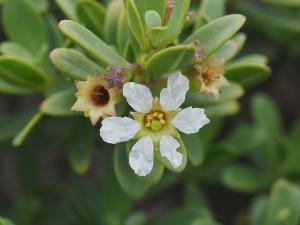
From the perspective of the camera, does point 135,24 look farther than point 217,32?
No

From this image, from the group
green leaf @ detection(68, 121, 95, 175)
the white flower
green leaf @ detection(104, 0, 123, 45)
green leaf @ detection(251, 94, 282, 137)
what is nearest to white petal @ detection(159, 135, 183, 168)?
the white flower

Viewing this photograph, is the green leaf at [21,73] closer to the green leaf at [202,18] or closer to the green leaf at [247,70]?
the green leaf at [202,18]

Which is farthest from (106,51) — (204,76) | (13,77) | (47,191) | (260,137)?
(47,191)

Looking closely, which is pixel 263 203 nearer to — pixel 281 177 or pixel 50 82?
pixel 281 177

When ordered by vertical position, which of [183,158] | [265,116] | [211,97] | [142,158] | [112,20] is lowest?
[265,116]

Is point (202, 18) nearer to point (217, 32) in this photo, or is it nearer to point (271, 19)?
point (217, 32)

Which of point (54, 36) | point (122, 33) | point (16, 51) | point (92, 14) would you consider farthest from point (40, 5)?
point (122, 33)

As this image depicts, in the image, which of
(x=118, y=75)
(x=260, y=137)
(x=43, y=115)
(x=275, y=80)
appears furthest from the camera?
(x=275, y=80)

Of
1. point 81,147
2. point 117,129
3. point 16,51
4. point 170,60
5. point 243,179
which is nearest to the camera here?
point 117,129
